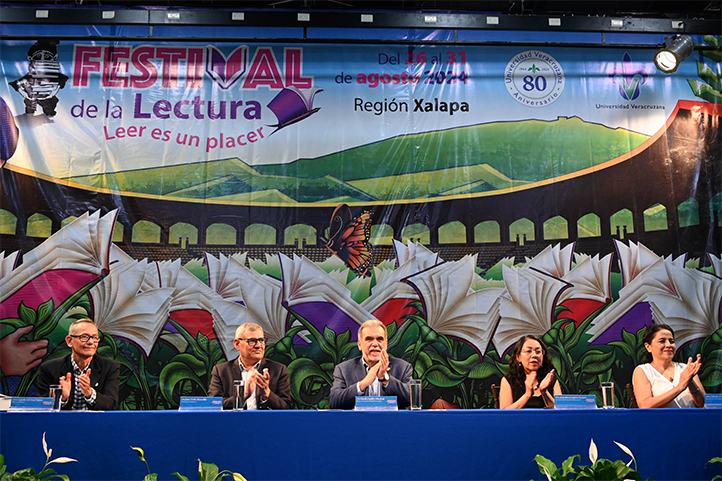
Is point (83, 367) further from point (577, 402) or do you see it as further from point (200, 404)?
point (577, 402)

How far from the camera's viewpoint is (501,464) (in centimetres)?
215

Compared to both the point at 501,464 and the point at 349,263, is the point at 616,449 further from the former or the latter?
the point at 349,263

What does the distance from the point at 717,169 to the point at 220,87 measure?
3750 mm

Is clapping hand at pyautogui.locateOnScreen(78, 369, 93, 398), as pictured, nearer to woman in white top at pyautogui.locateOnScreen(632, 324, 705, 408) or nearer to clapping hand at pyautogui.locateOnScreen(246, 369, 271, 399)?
clapping hand at pyautogui.locateOnScreen(246, 369, 271, 399)

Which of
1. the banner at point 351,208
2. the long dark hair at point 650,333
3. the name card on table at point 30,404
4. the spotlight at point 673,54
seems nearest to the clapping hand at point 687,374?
the long dark hair at point 650,333

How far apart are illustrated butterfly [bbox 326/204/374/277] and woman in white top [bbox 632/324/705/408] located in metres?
1.86

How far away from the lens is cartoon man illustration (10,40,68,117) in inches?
158

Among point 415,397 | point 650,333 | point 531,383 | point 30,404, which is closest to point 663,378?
point 650,333

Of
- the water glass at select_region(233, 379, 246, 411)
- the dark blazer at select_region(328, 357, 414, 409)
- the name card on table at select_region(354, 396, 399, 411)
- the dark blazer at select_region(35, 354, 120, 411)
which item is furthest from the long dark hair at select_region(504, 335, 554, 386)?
the dark blazer at select_region(35, 354, 120, 411)

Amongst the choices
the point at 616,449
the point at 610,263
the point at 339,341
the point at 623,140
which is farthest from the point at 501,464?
the point at 623,140

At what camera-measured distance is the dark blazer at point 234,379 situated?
11.1 ft

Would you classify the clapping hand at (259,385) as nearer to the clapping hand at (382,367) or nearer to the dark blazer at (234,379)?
the dark blazer at (234,379)

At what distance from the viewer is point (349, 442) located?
2166 millimetres

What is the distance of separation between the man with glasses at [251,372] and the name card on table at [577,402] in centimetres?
159
